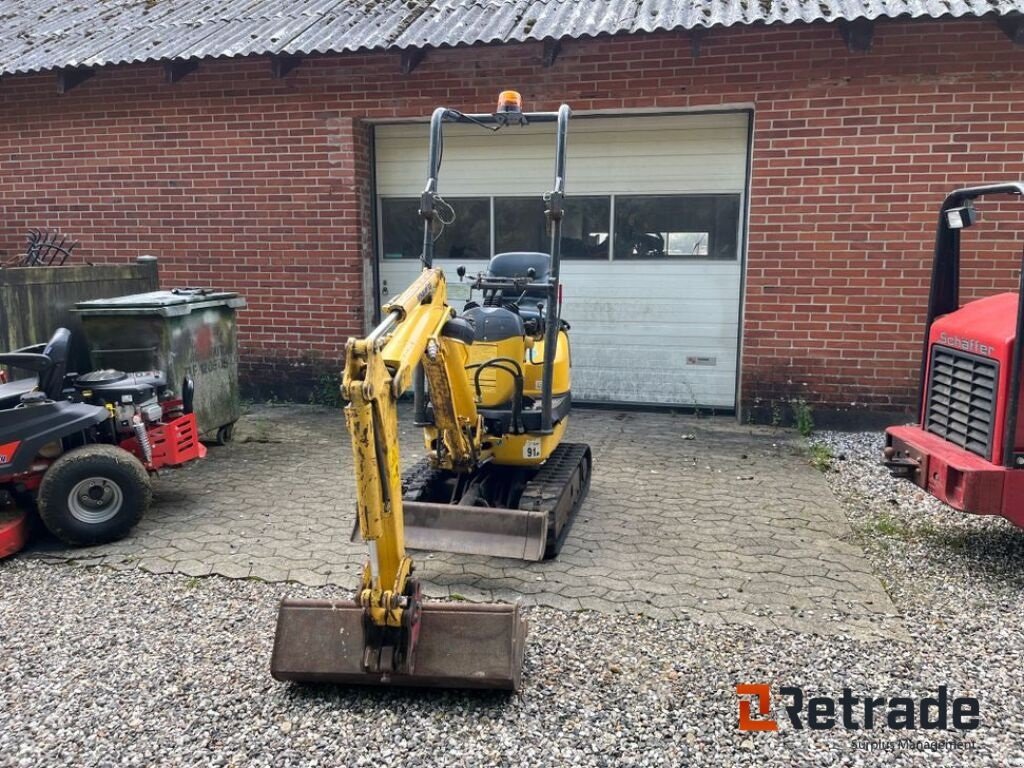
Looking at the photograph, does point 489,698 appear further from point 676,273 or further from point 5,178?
point 5,178

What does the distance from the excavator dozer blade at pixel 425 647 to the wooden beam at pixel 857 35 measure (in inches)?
244

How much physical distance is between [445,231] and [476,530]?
5108 millimetres

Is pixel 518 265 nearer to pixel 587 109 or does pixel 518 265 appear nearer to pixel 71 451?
pixel 71 451

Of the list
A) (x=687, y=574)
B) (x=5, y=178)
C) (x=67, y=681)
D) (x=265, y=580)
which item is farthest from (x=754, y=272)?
(x=5, y=178)

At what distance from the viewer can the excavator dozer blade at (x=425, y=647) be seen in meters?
3.04

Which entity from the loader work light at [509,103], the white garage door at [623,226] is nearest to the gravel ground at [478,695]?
the loader work light at [509,103]

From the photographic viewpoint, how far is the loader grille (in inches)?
162

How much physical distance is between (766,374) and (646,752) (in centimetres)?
551

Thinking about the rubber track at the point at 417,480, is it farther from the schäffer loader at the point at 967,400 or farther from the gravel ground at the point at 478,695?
the schäffer loader at the point at 967,400

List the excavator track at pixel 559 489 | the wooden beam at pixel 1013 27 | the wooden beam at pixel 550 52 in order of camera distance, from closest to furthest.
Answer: the excavator track at pixel 559 489
the wooden beam at pixel 1013 27
the wooden beam at pixel 550 52

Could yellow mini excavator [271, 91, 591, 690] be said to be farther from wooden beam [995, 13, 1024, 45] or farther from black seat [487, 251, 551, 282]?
wooden beam [995, 13, 1024, 45]

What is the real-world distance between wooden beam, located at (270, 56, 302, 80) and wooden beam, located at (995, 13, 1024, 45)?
6.58 meters

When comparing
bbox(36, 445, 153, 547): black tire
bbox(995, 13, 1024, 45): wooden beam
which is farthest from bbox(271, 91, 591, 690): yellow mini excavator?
bbox(995, 13, 1024, 45): wooden beam

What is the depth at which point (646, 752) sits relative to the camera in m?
2.78
